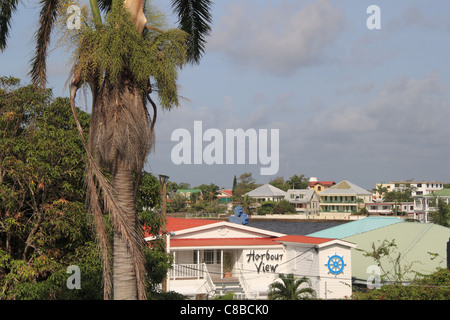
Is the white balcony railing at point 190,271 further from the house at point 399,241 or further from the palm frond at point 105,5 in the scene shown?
the palm frond at point 105,5

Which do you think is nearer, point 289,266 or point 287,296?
point 287,296

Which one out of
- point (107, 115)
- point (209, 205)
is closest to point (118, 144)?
point (107, 115)

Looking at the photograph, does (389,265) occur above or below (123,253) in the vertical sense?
below

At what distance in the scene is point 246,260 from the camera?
1144 inches

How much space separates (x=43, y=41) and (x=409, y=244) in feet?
84.5

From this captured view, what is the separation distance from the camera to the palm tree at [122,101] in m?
8.81

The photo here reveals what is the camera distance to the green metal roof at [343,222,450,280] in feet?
100

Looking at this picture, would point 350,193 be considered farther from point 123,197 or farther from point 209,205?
point 123,197

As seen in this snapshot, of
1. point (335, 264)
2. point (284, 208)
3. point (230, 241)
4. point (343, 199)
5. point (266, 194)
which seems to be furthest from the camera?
point (266, 194)

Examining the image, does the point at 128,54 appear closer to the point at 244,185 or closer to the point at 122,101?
the point at 122,101

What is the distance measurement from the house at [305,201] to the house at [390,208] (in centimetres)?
1424

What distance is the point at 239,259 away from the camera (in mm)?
29656

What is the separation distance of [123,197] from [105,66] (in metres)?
2.21

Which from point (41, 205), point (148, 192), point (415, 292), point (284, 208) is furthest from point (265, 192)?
point (41, 205)
